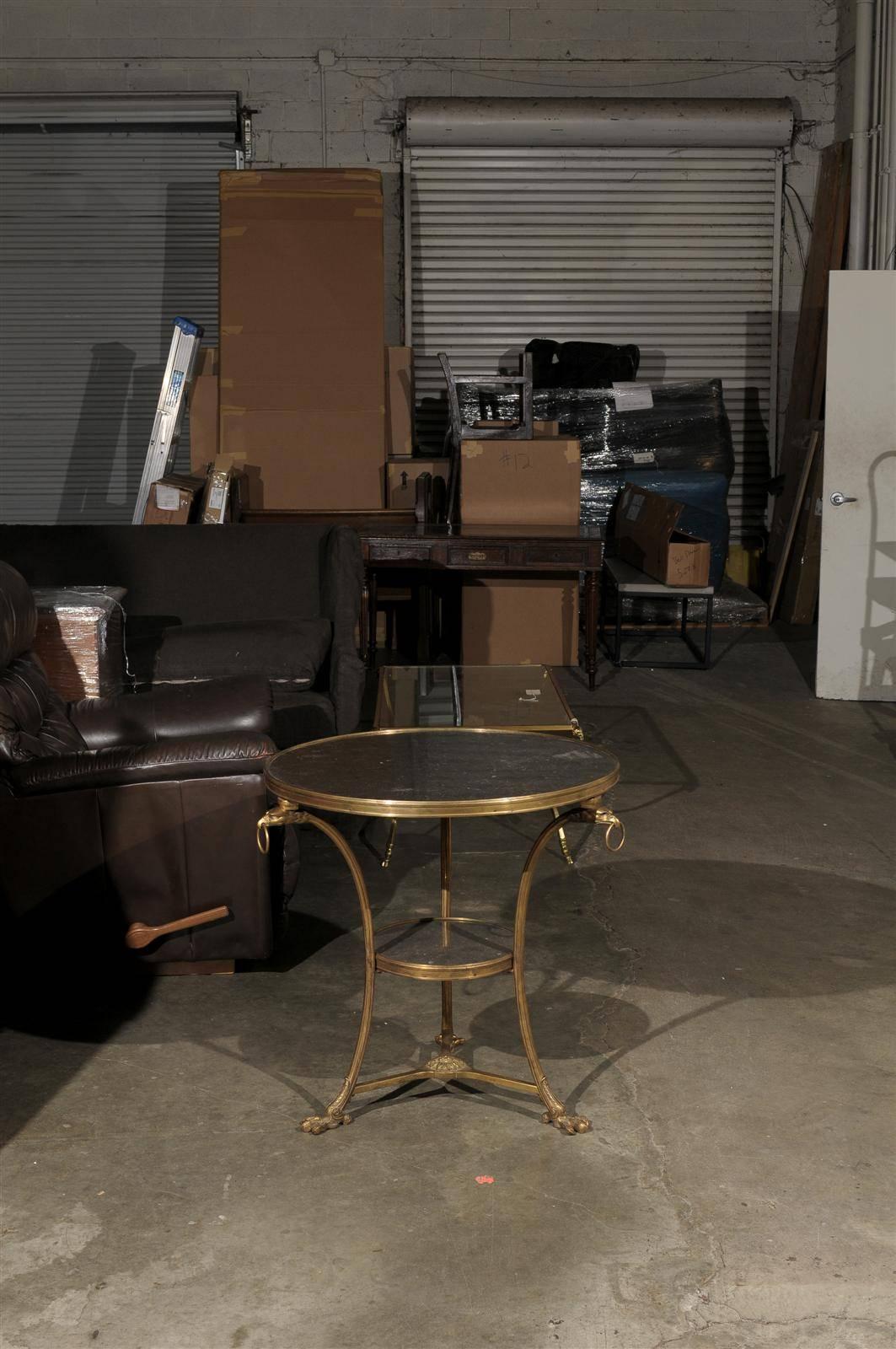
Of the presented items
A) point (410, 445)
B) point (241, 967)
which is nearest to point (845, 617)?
point (410, 445)

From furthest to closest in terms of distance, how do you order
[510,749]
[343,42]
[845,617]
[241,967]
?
[343,42], [845,617], [241,967], [510,749]

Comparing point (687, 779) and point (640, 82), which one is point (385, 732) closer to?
point (687, 779)

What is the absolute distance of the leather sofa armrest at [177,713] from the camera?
141 inches

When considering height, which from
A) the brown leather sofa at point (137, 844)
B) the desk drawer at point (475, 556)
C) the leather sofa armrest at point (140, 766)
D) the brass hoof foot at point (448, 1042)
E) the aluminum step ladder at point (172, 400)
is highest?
the aluminum step ladder at point (172, 400)

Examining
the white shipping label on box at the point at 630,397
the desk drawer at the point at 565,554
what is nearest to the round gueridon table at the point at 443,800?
the desk drawer at the point at 565,554

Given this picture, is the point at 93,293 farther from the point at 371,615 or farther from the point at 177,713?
the point at 177,713

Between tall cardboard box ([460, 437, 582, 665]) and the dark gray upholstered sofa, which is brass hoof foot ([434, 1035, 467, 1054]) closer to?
the dark gray upholstered sofa

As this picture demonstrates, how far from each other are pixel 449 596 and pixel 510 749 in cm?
488

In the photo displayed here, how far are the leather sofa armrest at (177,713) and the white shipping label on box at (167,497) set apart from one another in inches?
99.1

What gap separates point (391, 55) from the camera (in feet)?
28.4

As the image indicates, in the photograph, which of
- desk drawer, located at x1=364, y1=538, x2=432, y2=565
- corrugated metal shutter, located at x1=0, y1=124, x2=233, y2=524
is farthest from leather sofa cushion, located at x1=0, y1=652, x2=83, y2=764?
corrugated metal shutter, located at x1=0, y1=124, x2=233, y2=524

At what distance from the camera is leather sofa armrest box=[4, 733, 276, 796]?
3.04 metres

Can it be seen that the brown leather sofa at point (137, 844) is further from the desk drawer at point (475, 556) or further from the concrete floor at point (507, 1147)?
the desk drawer at point (475, 556)

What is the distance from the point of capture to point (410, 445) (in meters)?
7.89
